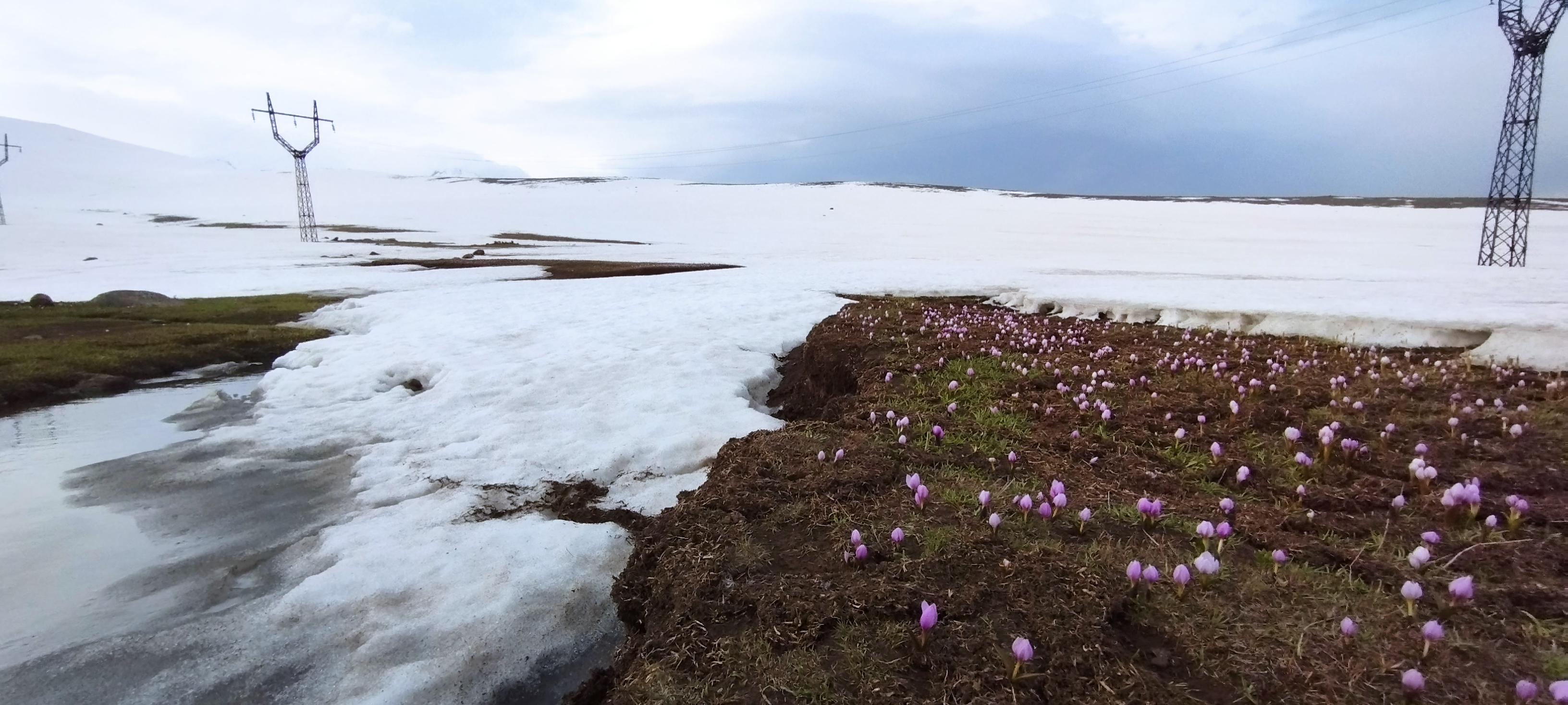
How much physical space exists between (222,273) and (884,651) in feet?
151

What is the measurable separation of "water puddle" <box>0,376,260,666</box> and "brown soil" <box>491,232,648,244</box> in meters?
52.2

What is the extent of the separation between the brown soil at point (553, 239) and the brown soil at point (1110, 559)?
5888cm

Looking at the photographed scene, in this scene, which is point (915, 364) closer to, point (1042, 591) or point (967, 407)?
point (967, 407)

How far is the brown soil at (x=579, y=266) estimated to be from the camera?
3244cm

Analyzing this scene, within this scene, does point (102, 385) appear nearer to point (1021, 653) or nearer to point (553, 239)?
point (1021, 653)

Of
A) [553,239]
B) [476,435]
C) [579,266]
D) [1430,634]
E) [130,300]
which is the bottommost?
[476,435]

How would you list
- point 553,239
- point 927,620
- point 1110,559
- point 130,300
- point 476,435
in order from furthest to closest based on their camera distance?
point 553,239 < point 130,300 < point 476,435 < point 1110,559 < point 927,620

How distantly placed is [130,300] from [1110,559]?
33.2 m

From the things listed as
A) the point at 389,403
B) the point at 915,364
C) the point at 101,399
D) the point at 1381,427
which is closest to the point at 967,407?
the point at 915,364

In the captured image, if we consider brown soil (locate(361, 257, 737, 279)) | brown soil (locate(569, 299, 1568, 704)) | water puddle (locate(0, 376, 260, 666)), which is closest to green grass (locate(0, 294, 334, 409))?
water puddle (locate(0, 376, 260, 666))

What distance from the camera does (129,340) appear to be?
56.4 feet

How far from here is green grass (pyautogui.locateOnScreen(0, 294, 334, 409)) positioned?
13.8 m

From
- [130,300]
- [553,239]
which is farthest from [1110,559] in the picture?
[553,239]

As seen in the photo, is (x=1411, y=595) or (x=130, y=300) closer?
(x=1411, y=595)
